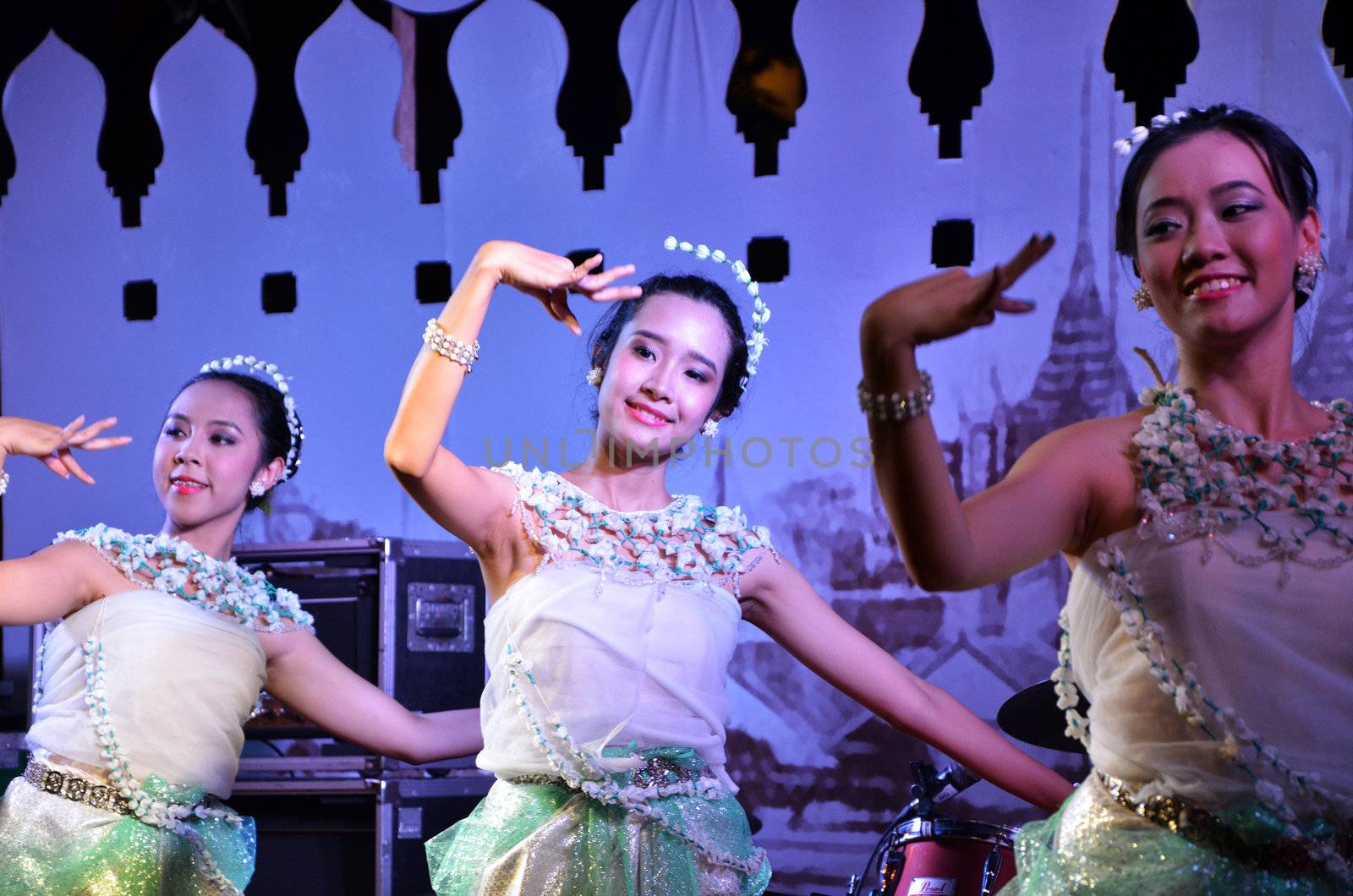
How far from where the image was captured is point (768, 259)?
4.27m

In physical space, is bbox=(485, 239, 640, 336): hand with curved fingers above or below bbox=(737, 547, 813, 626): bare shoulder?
above

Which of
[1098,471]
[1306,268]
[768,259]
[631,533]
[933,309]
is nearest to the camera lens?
[933,309]

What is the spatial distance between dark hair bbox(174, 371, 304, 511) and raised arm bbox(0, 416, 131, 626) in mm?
378

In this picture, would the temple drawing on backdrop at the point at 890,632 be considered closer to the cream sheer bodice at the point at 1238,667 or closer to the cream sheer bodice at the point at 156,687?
the cream sheer bodice at the point at 156,687

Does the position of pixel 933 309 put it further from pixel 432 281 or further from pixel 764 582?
pixel 432 281

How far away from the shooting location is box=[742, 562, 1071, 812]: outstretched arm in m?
2.08

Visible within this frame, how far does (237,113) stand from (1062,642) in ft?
13.5

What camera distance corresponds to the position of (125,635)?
259 cm

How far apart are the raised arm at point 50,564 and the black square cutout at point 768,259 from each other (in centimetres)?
217

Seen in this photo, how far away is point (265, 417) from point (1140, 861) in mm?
2200

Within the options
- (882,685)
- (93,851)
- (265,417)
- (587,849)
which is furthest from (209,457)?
(882,685)

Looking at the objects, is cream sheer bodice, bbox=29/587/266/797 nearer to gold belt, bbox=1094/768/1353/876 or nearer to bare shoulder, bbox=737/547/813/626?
bare shoulder, bbox=737/547/813/626

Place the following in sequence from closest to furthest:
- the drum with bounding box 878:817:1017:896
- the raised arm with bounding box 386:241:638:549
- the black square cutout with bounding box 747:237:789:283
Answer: the raised arm with bounding box 386:241:638:549 < the drum with bounding box 878:817:1017:896 < the black square cutout with bounding box 747:237:789:283

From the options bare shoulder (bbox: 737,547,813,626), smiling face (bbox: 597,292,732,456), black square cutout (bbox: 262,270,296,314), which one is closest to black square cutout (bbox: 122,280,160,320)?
black square cutout (bbox: 262,270,296,314)
